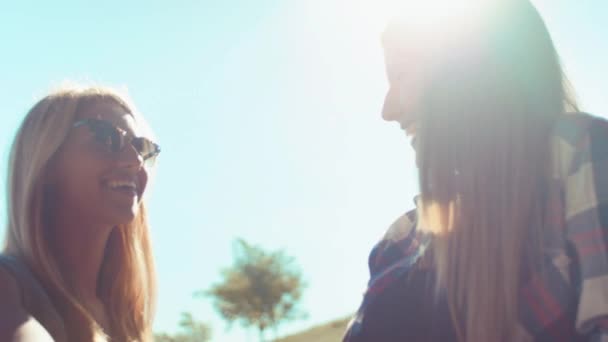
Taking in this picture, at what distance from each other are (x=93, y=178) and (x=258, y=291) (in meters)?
33.7

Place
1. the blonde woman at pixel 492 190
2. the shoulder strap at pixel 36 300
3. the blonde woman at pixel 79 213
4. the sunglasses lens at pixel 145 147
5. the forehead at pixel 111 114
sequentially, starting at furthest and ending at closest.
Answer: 1. the sunglasses lens at pixel 145 147
2. the forehead at pixel 111 114
3. the blonde woman at pixel 79 213
4. the shoulder strap at pixel 36 300
5. the blonde woman at pixel 492 190

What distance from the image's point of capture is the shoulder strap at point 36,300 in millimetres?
3102

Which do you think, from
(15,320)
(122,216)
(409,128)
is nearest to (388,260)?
(409,128)

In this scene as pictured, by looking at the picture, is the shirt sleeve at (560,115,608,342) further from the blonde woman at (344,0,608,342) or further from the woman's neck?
the woman's neck

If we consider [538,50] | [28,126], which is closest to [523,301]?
[538,50]

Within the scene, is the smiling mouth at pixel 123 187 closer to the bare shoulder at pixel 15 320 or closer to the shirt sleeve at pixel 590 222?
the bare shoulder at pixel 15 320

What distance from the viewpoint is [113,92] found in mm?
4344

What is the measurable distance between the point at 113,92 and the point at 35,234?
4.10 ft

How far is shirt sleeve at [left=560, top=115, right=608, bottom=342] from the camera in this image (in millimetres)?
1863

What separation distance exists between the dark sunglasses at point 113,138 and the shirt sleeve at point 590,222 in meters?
2.98

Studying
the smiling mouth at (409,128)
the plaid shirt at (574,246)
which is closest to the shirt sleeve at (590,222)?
the plaid shirt at (574,246)

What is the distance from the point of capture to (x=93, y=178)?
3855 mm

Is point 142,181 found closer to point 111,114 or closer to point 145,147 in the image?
point 145,147

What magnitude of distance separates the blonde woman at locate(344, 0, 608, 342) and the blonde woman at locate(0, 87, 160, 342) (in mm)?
1949
